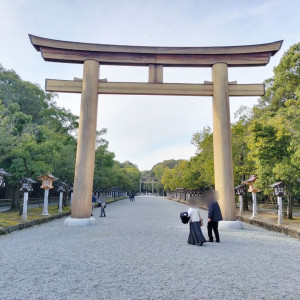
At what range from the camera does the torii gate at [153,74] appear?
1153 centimetres

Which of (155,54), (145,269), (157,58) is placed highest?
(155,54)

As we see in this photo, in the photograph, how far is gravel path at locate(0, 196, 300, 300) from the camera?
371 centimetres

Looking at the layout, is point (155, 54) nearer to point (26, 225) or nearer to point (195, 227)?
point (195, 227)

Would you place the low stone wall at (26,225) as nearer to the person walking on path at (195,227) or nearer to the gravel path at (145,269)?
the gravel path at (145,269)

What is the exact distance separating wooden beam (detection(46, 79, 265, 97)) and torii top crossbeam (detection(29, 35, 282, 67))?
1.08m

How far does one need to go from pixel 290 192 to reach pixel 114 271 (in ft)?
39.5

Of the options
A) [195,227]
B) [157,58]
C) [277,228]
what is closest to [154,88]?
[157,58]

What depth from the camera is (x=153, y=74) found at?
12.0 m

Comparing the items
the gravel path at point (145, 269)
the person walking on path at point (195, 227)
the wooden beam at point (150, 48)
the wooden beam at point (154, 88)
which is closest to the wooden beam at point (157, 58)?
the wooden beam at point (150, 48)

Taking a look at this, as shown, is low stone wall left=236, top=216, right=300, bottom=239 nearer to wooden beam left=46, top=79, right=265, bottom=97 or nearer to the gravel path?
the gravel path

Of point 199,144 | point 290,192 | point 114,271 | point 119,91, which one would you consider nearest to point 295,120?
point 290,192

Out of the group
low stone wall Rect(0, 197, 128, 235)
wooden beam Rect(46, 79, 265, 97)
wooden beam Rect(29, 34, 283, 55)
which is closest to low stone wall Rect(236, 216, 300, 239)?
wooden beam Rect(46, 79, 265, 97)

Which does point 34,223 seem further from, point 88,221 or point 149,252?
point 149,252

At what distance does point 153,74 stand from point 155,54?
2.95 feet
